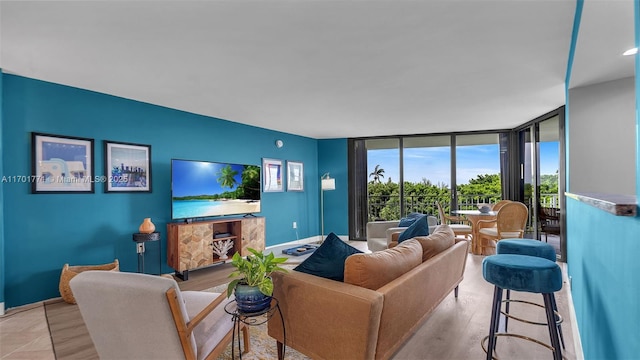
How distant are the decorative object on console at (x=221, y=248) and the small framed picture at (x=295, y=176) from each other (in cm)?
211

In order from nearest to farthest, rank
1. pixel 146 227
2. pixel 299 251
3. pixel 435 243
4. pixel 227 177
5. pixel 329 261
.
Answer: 1. pixel 329 261
2. pixel 435 243
3. pixel 146 227
4. pixel 227 177
5. pixel 299 251

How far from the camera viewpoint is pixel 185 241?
4.09 m

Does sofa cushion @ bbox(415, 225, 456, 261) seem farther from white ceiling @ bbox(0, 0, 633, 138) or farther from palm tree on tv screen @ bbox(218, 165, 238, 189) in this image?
palm tree on tv screen @ bbox(218, 165, 238, 189)

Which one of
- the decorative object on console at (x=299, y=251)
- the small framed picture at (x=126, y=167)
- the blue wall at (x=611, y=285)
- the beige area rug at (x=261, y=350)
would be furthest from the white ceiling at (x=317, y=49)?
the decorative object on console at (x=299, y=251)

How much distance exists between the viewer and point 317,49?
8.43ft

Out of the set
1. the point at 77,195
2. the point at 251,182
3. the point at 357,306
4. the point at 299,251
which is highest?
the point at 251,182

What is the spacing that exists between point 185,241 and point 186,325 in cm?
268

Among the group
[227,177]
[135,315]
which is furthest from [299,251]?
[135,315]

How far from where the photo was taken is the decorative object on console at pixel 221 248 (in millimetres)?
4551

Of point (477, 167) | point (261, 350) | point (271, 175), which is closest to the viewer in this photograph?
point (261, 350)

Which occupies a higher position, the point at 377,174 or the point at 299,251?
the point at 377,174

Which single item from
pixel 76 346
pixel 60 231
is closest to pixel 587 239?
pixel 76 346

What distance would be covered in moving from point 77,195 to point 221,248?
6.07 ft

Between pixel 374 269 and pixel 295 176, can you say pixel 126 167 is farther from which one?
pixel 374 269
